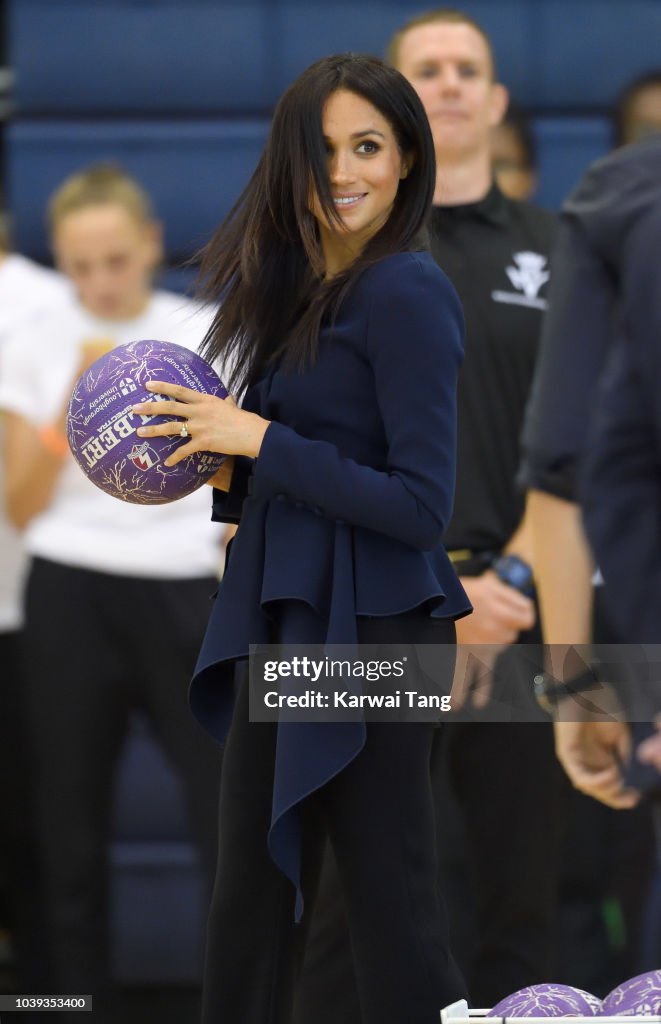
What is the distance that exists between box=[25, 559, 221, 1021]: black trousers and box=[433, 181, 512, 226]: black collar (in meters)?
0.81

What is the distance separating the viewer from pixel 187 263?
1.95 m

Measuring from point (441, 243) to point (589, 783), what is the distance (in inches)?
45.1

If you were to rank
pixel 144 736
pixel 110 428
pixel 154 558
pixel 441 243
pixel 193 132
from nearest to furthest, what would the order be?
pixel 110 428 → pixel 441 243 → pixel 154 558 → pixel 144 736 → pixel 193 132

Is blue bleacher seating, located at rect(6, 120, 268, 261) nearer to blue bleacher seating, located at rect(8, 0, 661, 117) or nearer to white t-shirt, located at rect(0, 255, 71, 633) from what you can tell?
blue bleacher seating, located at rect(8, 0, 661, 117)

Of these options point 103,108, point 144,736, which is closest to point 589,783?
point 144,736

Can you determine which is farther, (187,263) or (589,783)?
(187,263)

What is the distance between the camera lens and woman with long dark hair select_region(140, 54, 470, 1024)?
1.75 metres

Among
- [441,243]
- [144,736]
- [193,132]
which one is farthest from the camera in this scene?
[193,132]

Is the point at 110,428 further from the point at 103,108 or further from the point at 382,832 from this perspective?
the point at 103,108

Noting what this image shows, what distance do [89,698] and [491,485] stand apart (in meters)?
0.83

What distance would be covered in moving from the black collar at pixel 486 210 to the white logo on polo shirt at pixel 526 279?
8 cm

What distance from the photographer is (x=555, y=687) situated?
198 cm

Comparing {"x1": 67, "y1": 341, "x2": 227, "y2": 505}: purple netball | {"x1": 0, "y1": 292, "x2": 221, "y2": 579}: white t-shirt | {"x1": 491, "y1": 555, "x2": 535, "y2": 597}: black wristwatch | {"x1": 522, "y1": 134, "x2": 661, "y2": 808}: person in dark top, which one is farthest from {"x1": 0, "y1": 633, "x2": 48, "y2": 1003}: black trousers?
{"x1": 522, "y1": 134, "x2": 661, "y2": 808}: person in dark top

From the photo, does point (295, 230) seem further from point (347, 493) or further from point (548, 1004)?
point (548, 1004)
